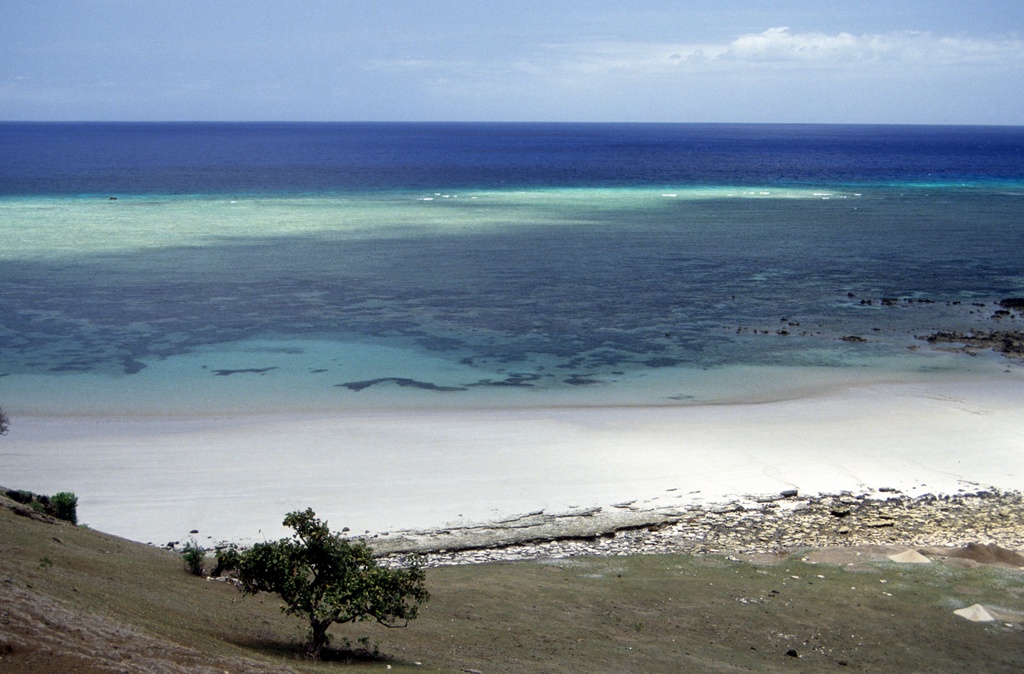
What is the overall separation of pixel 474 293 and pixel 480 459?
67.9 feet

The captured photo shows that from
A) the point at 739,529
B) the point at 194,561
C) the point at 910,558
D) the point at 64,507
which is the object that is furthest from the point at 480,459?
the point at 910,558

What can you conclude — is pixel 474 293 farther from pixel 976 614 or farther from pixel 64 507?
pixel 976 614

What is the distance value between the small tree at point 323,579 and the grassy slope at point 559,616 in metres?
0.59

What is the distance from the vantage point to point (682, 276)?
1778 inches

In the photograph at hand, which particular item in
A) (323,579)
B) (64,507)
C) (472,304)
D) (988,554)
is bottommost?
(988,554)

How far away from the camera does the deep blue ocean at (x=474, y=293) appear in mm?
27922

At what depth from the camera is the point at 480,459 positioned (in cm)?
2098

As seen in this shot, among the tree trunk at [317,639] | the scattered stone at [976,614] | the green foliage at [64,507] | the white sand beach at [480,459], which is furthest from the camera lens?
the white sand beach at [480,459]

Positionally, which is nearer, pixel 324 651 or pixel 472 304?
pixel 324 651

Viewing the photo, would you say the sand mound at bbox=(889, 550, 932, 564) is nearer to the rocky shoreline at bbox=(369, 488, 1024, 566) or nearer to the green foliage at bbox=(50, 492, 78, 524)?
the rocky shoreline at bbox=(369, 488, 1024, 566)

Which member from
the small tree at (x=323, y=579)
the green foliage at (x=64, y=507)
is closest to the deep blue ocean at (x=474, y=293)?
the green foliage at (x=64, y=507)

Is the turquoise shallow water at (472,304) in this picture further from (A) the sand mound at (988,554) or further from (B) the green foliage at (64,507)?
(A) the sand mound at (988,554)

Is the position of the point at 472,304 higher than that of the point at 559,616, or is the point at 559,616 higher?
the point at 472,304

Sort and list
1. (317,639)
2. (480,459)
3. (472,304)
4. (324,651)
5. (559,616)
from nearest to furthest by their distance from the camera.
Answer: (317,639) → (324,651) → (559,616) → (480,459) → (472,304)
